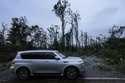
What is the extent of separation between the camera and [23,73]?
20500mm

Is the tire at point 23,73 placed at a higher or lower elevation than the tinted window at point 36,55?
lower

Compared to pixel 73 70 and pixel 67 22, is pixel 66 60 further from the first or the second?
pixel 67 22

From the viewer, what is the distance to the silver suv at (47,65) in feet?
66.4

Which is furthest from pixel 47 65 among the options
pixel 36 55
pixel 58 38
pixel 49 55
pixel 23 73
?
pixel 58 38

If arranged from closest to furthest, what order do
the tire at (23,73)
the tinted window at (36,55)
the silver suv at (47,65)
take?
the silver suv at (47,65) < the tire at (23,73) < the tinted window at (36,55)

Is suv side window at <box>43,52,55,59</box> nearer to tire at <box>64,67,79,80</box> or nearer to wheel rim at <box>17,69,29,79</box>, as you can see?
tire at <box>64,67,79,80</box>

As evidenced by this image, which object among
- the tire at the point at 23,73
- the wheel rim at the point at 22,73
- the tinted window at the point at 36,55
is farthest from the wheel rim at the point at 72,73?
the wheel rim at the point at 22,73

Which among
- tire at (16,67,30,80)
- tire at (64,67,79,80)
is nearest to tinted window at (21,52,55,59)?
tire at (16,67,30,80)

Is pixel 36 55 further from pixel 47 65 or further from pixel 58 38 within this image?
pixel 58 38

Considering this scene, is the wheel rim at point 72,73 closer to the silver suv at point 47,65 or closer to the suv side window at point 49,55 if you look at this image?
the silver suv at point 47,65

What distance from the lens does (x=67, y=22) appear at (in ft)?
182

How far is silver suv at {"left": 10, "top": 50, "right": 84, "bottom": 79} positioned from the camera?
66.4 feet

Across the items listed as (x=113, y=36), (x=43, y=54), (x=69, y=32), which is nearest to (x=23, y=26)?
(x=69, y=32)

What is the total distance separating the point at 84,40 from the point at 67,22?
14.7 m
